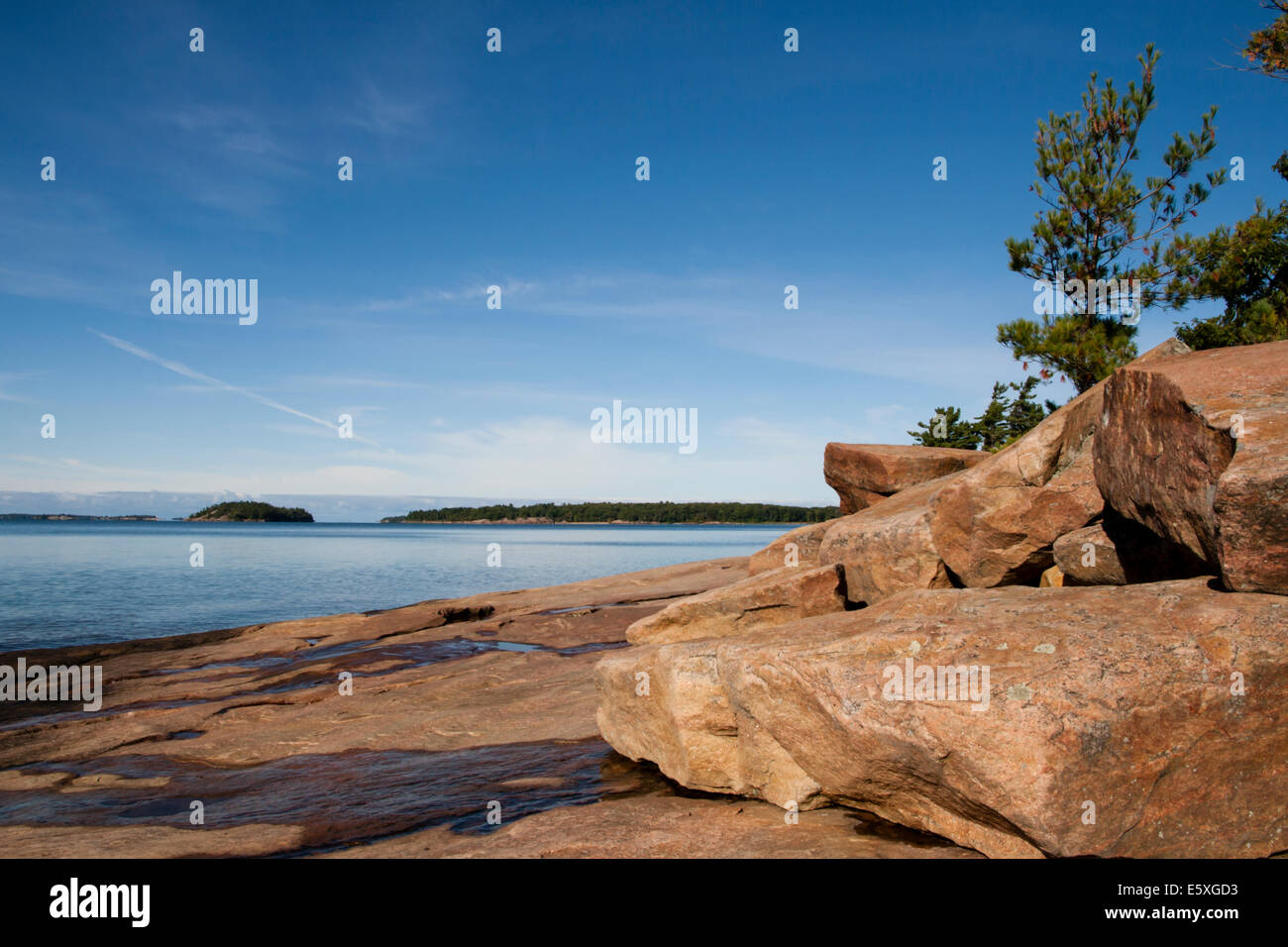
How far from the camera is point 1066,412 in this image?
10602mm

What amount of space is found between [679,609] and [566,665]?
4.47 meters

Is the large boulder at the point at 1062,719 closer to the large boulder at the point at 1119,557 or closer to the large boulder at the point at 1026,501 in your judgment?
the large boulder at the point at 1119,557

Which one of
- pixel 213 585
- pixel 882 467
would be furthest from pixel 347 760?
pixel 213 585

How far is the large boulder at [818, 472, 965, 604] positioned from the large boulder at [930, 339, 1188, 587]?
466 millimetres

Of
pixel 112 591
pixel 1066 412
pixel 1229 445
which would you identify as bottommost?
pixel 112 591

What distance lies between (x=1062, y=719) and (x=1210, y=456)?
2712mm

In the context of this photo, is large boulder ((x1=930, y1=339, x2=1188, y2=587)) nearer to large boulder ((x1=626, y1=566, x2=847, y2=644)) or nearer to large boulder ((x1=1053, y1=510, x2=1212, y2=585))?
large boulder ((x1=1053, y1=510, x2=1212, y2=585))

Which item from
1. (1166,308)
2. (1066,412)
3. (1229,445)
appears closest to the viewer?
(1229,445)

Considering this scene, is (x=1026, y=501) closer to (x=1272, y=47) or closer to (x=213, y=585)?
(x=1272, y=47)

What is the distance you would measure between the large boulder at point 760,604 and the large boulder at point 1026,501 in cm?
184

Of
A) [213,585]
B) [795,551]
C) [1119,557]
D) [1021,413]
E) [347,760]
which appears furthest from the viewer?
[213,585]

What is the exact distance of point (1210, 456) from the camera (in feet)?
21.4
